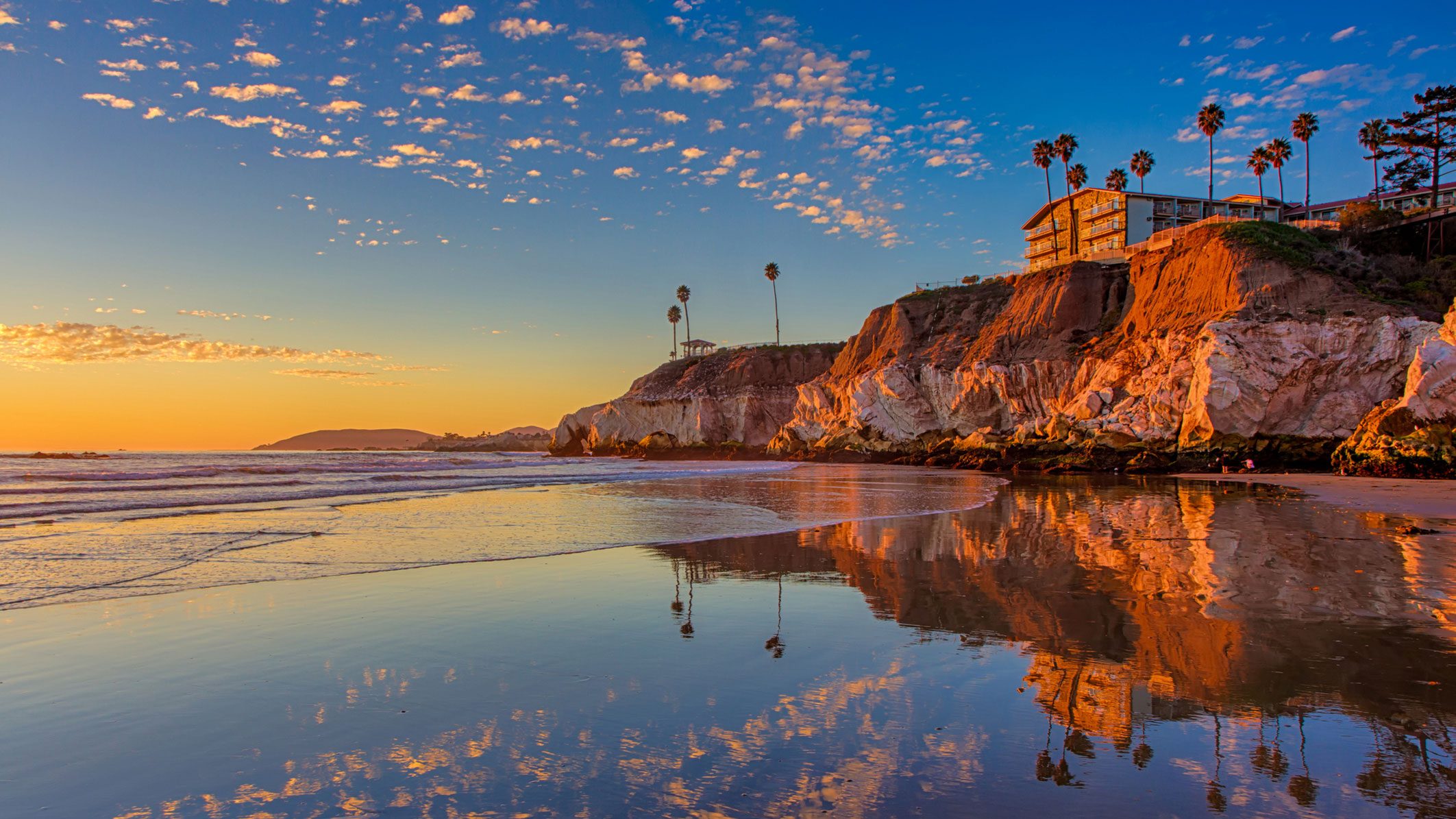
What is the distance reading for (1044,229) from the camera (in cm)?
7238

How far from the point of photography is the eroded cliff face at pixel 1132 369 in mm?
31125

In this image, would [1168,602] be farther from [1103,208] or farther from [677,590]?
[1103,208]

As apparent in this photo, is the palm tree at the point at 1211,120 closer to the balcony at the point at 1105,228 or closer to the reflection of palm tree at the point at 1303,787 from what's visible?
the balcony at the point at 1105,228

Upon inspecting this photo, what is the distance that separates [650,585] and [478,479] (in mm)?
29568

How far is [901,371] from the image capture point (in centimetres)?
5444

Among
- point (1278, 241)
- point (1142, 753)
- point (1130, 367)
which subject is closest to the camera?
point (1142, 753)

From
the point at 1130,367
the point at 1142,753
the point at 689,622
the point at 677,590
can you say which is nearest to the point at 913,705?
the point at 1142,753

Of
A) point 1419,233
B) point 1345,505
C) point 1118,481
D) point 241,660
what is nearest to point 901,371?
point 1118,481

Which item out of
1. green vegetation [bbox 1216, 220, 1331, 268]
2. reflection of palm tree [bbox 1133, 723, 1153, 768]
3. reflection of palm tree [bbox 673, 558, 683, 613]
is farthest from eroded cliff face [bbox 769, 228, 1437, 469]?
reflection of palm tree [bbox 1133, 723, 1153, 768]

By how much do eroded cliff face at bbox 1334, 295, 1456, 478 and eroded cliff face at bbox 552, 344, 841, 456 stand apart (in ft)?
172

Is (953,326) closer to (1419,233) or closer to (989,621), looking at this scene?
(1419,233)

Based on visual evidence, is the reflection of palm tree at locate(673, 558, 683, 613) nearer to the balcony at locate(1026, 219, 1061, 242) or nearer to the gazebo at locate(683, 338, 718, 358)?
the balcony at locate(1026, 219, 1061, 242)

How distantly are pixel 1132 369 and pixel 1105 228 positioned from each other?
31455 millimetres

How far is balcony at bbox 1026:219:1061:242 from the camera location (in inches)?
2744
